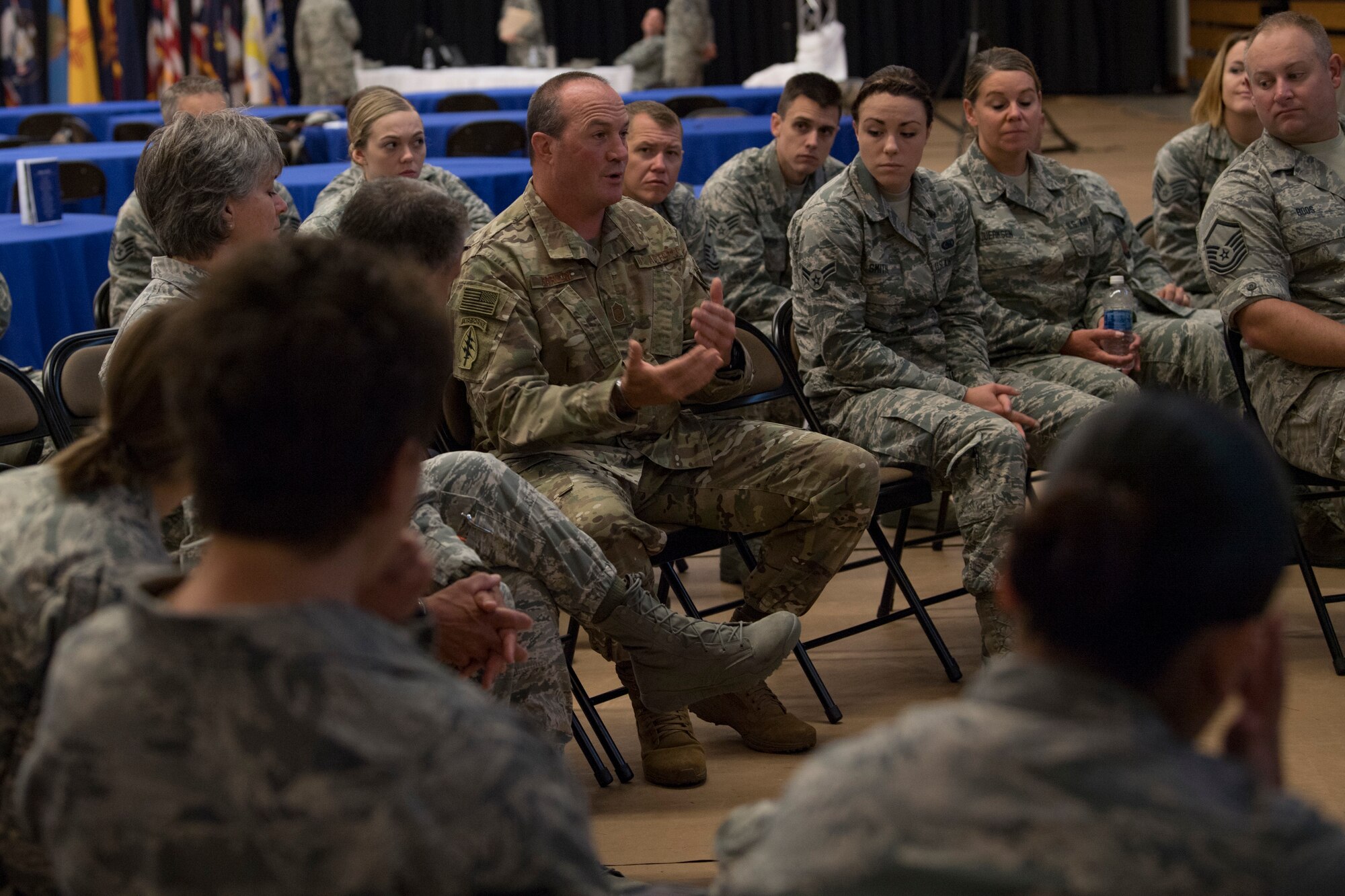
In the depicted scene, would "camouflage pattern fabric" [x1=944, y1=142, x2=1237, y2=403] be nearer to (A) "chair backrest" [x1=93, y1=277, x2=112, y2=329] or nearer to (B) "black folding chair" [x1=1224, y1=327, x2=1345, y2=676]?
(B) "black folding chair" [x1=1224, y1=327, x2=1345, y2=676]

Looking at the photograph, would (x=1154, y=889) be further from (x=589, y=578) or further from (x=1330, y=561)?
(x=1330, y=561)

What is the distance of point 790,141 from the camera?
4.97 meters

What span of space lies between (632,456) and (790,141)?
2.17 meters

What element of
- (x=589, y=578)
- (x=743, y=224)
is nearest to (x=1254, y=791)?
(x=589, y=578)

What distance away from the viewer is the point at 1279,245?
3.52m

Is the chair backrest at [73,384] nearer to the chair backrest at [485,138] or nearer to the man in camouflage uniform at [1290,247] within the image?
the man in camouflage uniform at [1290,247]

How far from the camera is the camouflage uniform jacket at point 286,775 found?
0.99 metres

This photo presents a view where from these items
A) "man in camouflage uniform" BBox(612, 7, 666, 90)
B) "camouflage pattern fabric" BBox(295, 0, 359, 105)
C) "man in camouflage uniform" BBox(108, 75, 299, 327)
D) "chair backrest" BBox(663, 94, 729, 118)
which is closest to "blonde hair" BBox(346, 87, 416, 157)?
"man in camouflage uniform" BBox(108, 75, 299, 327)

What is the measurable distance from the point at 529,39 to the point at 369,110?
30.5 feet

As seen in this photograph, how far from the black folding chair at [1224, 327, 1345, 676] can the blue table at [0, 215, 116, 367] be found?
3778 mm

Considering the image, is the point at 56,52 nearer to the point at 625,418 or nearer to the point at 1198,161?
the point at 1198,161

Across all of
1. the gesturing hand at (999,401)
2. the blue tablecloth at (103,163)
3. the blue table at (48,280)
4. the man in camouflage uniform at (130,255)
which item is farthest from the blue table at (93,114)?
the gesturing hand at (999,401)

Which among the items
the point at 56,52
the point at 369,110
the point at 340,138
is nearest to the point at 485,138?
the point at 340,138

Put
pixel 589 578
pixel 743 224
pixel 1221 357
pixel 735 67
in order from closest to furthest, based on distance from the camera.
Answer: pixel 589 578, pixel 1221 357, pixel 743 224, pixel 735 67
